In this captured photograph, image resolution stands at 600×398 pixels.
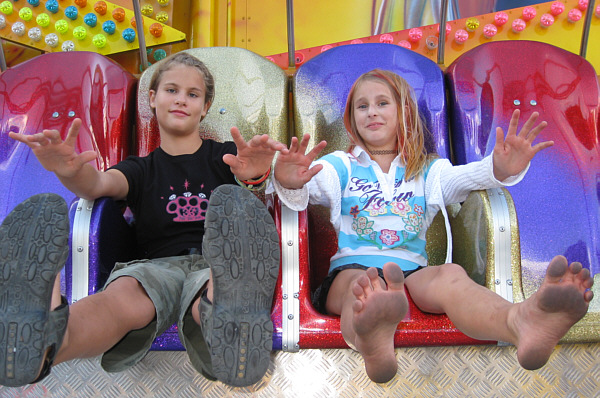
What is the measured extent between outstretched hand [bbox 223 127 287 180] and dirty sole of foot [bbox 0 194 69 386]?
329mm

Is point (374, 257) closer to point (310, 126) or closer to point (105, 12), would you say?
point (310, 126)

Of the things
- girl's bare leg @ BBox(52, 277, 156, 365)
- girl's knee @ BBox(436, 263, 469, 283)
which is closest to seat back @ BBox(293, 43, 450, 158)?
girl's knee @ BBox(436, 263, 469, 283)

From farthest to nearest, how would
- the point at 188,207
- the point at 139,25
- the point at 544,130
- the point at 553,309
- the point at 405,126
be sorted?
1. the point at 139,25
2. the point at 544,130
3. the point at 405,126
4. the point at 188,207
5. the point at 553,309

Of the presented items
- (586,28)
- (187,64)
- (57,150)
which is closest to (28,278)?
(57,150)

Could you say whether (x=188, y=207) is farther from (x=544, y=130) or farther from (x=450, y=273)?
(x=544, y=130)

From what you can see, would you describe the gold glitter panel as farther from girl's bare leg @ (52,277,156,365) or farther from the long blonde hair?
girl's bare leg @ (52,277,156,365)

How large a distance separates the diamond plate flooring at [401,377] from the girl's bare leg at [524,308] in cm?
13

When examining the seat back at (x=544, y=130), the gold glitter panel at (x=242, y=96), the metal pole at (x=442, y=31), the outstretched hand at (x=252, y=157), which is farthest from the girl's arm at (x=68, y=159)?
the metal pole at (x=442, y=31)

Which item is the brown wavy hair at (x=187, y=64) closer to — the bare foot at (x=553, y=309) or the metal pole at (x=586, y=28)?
the bare foot at (x=553, y=309)

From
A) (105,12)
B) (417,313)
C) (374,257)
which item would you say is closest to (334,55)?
(374,257)

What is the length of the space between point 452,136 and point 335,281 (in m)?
0.63

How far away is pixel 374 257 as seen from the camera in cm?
126

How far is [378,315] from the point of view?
2.81 feet

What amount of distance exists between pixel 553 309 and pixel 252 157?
1.93 feet
